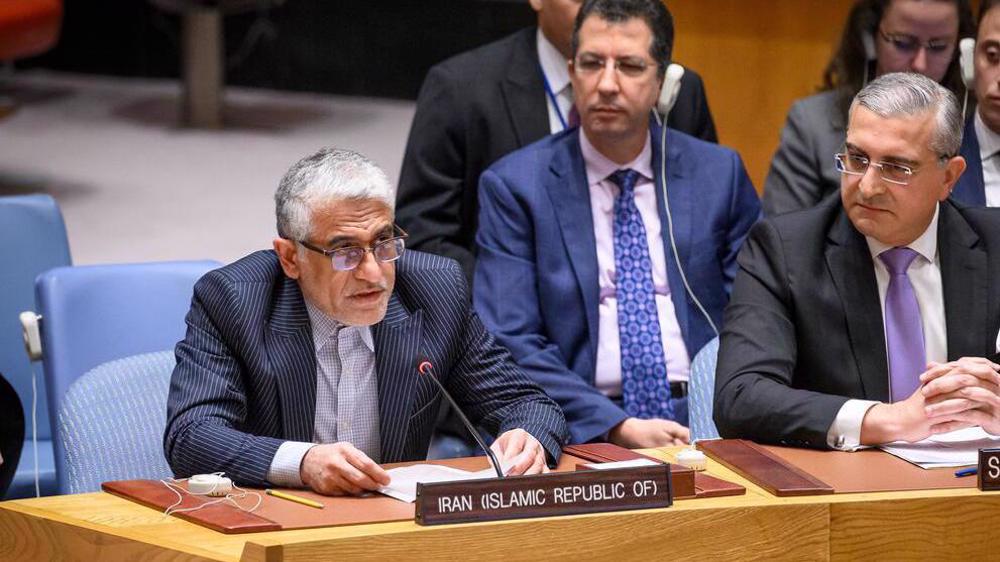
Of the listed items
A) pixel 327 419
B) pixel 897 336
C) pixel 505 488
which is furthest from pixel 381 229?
pixel 897 336

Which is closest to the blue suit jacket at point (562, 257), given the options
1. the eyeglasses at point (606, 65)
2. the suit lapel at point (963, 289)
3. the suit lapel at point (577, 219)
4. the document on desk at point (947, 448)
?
the suit lapel at point (577, 219)

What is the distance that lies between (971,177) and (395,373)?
146cm

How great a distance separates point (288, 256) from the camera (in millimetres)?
2740

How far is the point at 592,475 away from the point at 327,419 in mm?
710

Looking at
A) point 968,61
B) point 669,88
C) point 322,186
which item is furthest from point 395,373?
point 968,61

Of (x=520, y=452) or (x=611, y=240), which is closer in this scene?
(x=520, y=452)

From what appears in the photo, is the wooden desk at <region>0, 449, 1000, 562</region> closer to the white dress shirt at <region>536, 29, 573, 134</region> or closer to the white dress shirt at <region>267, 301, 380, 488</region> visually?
the white dress shirt at <region>267, 301, 380, 488</region>

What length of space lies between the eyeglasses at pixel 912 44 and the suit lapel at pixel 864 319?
3.44 feet

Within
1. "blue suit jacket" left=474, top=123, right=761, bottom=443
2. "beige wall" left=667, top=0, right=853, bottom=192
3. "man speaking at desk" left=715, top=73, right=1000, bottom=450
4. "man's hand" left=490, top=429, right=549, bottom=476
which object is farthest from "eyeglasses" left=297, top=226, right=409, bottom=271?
"beige wall" left=667, top=0, right=853, bottom=192

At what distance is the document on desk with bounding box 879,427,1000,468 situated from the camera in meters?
2.51

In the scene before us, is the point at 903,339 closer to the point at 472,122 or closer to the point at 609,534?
the point at 609,534

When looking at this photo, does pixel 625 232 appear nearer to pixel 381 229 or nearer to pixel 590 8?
pixel 590 8

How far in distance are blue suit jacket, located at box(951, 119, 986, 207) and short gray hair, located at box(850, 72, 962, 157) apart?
27.8 inches

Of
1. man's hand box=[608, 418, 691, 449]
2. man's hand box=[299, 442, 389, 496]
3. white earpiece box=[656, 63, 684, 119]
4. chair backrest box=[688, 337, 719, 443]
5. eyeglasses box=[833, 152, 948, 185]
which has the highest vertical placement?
white earpiece box=[656, 63, 684, 119]
